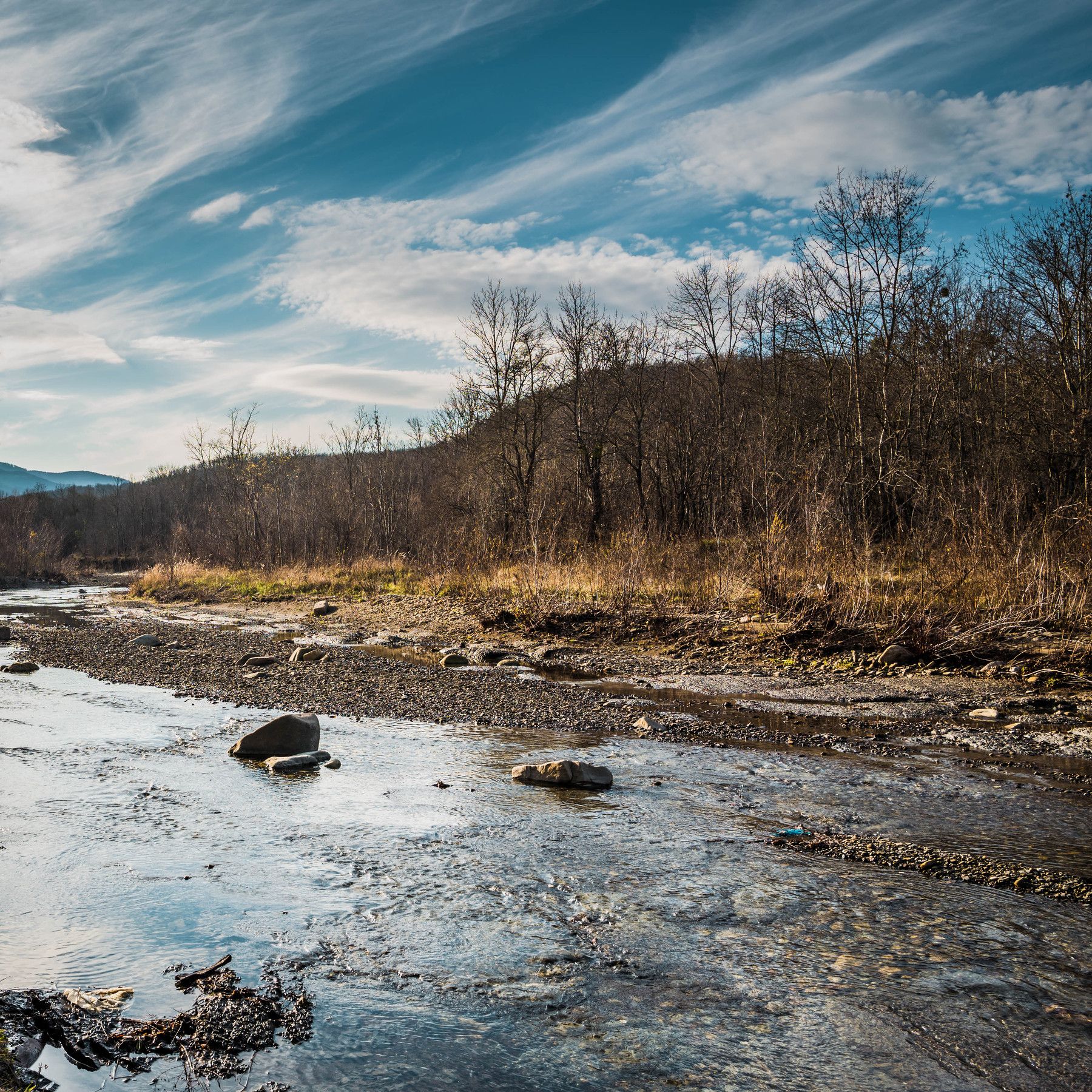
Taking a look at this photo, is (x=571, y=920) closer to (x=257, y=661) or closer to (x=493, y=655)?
(x=493, y=655)

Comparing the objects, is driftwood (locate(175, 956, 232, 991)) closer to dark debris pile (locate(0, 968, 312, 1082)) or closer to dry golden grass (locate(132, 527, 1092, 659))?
dark debris pile (locate(0, 968, 312, 1082))

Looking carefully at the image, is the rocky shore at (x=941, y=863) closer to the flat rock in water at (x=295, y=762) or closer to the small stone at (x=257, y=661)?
the flat rock in water at (x=295, y=762)

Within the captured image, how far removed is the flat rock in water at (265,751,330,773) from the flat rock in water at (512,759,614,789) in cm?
187

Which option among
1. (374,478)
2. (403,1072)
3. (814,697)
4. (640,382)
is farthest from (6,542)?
(403,1072)

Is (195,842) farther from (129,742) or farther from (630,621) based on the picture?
(630,621)

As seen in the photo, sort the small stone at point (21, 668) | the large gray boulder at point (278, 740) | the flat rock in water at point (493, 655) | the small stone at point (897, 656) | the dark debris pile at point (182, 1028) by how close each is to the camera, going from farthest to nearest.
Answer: the flat rock in water at point (493, 655) → the small stone at point (21, 668) → the small stone at point (897, 656) → the large gray boulder at point (278, 740) → the dark debris pile at point (182, 1028)

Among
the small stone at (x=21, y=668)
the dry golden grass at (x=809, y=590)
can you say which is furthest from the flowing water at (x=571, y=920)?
the small stone at (x=21, y=668)

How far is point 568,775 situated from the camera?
650 cm

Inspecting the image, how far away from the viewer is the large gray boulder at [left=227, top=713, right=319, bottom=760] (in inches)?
302

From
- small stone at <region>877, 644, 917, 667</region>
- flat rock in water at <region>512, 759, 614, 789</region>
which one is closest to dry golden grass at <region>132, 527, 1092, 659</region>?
small stone at <region>877, 644, 917, 667</region>

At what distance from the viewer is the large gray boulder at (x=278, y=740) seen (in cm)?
766

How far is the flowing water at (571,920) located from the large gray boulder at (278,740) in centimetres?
45

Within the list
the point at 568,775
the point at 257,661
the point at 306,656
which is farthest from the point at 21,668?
the point at 568,775

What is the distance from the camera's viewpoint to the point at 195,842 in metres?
5.28
